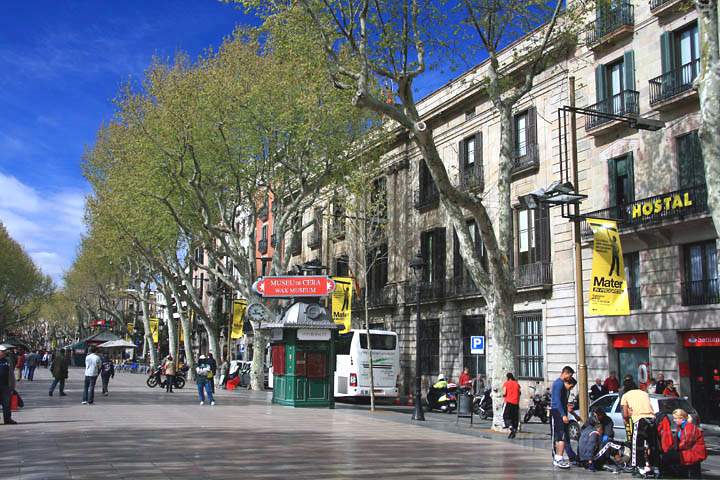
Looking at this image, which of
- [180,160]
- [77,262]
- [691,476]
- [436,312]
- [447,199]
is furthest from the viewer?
[77,262]

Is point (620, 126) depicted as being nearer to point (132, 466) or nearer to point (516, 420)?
point (516, 420)

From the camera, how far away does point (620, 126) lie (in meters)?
23.5

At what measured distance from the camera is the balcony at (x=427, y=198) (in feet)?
111

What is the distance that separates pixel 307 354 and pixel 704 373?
12.1 meters

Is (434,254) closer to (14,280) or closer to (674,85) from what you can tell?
(674,85)

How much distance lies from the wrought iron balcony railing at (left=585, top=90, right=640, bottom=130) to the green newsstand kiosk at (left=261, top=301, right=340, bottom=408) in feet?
36.0

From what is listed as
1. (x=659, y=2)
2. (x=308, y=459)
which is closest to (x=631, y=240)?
(x=659, y=2)

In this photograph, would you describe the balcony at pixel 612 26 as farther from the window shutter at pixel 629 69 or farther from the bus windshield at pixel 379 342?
the bus windshield at pixel 379 342

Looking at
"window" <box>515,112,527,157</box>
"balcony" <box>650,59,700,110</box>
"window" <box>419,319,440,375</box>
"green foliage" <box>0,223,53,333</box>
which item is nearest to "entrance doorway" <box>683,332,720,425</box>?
"balcony" <box>650,59,700,110</box>

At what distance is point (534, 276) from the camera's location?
Answer: 26797 millimetres

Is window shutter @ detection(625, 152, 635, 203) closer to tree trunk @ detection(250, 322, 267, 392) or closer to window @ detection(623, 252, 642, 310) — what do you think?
window @ detection(623, 252, 642, 310)

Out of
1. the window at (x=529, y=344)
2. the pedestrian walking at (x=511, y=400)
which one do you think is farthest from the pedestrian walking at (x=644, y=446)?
the window at (x=529, y=344)

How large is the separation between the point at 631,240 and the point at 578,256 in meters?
7.54

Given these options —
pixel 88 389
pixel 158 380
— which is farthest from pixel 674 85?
pixel 158 380
